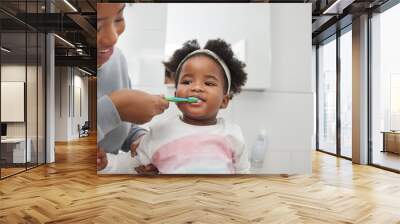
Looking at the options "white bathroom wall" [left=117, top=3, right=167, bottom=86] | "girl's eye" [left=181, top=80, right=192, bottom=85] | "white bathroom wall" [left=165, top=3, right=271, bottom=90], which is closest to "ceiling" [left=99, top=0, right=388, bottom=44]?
"white bathroom wall" [left=165, top=3, right=271, bottom=90]

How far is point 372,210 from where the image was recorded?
4168mm

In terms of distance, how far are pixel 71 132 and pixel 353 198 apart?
1343 centimetres

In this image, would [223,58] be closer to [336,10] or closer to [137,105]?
[137,105]

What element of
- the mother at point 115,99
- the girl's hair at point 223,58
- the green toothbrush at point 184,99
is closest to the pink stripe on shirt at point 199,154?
the mother at point 115,99

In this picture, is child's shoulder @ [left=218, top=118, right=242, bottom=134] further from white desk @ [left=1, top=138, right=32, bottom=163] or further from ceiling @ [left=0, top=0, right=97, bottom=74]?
white desk @ [left=1, top=138, right=32, bottom=163]

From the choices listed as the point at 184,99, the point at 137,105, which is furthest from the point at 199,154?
the point at 137,105

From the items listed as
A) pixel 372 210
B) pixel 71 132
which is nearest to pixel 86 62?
pixel 71 132

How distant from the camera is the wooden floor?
12.7ft

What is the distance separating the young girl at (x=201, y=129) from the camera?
6082 millimetres

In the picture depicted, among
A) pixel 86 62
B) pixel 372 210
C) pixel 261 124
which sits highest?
pixel 86 62

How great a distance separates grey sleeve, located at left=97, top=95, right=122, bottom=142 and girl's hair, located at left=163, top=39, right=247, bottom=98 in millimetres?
1125

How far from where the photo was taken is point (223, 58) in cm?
616

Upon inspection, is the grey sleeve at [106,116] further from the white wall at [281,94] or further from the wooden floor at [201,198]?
the wooden floor at [201,198]

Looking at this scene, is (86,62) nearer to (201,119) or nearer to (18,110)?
(18,110)
